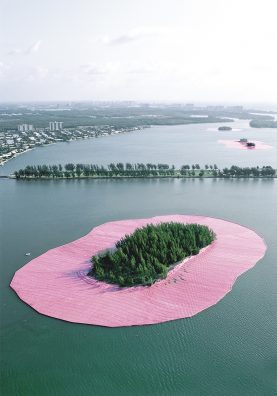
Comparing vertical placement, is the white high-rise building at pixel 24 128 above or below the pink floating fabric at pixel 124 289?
above

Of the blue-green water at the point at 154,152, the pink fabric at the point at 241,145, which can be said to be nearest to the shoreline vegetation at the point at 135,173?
the blue-green water at the point at 154,152

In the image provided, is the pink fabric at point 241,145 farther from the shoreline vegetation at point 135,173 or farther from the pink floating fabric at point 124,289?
the pink floating fabric at point 124,289

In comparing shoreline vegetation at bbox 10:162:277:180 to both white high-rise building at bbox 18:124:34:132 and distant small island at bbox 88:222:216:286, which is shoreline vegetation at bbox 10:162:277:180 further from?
white high-rise building at bbox 18:124:34:132

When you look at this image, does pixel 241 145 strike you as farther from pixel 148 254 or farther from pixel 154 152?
pixel 148 254

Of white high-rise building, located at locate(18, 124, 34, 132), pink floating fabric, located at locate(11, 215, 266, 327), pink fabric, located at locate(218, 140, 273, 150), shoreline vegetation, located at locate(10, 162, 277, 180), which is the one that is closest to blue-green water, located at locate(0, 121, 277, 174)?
pink fabric, located at locate(218, 140, 273, 150)

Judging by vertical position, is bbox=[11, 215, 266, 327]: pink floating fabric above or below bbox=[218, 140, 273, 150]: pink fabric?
below

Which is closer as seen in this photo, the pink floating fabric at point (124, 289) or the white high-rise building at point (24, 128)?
the pink floating fabric at point (124, 289)

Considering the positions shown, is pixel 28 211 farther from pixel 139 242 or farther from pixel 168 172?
pixel 168 172
